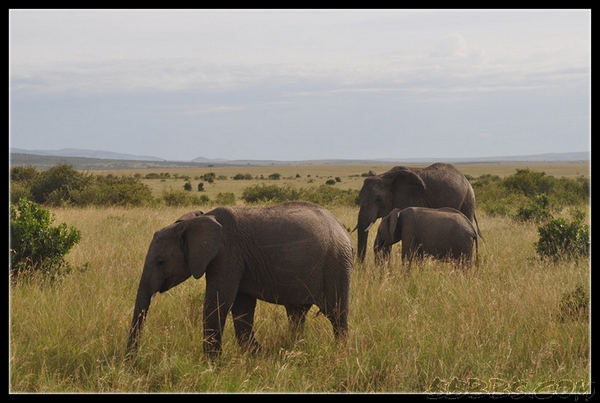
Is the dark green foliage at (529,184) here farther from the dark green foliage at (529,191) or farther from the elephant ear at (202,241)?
the elephant ear at (202,241)

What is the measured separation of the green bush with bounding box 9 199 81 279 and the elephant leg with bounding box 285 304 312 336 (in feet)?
13.1

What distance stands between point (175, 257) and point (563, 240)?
7.96m

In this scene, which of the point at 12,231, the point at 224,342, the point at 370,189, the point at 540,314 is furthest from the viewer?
the point at 370,189

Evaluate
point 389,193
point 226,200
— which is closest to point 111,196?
point 226,200

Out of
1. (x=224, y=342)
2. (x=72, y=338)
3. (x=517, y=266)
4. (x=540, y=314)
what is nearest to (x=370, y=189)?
(x=517, y=266)

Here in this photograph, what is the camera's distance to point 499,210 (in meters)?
21.2

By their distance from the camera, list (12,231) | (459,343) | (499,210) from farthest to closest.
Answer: (499,210) → (12,231) → (459,343)

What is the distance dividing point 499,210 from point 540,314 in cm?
1437

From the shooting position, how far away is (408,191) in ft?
41.3

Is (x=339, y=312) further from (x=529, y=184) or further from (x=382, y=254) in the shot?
(x=529, y=184)

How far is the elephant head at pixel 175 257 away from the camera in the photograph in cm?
620

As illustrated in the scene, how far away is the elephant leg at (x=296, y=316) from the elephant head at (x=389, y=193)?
546 centimetres

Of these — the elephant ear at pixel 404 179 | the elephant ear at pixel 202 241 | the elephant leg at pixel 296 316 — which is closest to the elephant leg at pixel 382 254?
the elephant ear at pixel 404 179
